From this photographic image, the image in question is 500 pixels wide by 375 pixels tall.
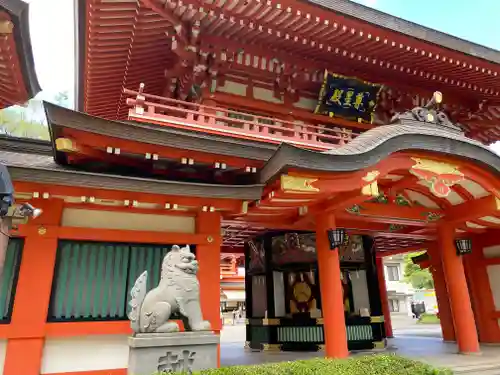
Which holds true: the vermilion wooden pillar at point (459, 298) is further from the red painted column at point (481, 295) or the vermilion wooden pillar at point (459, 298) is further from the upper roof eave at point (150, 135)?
the upper roof eave at point (150, 135)

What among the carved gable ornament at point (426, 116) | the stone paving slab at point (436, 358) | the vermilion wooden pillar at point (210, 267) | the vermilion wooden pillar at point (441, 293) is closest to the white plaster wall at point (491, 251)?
the vermilion wooden pillar at point (441, 293)

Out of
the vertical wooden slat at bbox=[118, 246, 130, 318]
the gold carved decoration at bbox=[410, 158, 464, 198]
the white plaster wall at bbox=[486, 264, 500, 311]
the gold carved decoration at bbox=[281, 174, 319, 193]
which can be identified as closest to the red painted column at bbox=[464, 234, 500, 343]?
the white plaster wall at bbox=[486, 264, 500, 311]

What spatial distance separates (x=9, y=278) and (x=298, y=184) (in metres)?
5.07

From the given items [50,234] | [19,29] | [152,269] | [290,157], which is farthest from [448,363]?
[19,29]

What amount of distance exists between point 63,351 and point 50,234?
6.29 ft

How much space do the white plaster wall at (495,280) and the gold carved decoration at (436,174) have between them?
17.7ft

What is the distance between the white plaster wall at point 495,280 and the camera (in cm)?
1108

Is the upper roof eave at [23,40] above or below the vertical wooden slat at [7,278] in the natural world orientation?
above

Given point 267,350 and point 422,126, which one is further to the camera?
point 267,350

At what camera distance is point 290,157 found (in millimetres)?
6117

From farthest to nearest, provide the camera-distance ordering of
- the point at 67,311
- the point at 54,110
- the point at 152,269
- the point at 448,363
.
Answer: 1. the point at 448,363
2. the point at 152,269
3. the point at 67,311
4. the point at 54,110

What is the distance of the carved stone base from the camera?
15.7ft

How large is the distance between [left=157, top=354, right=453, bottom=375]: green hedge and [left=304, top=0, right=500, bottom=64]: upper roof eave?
283 inches

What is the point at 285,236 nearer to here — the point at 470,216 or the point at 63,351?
the point at 470,216
